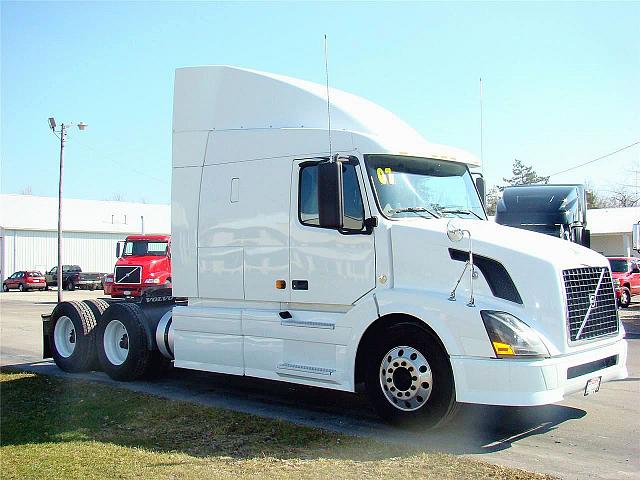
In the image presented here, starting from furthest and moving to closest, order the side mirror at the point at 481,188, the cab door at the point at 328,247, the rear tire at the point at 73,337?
the rear tire at the point at 73,337
the side mirror at the point at 481,188
the cab door at the point at 328,247

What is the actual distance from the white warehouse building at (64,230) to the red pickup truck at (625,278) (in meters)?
32.2

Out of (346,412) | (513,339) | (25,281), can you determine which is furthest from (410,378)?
(25,281)

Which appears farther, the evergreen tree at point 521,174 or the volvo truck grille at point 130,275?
the evergreen tree at point 521,174

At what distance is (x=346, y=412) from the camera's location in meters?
8.02

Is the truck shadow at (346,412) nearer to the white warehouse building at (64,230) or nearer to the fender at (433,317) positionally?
the fender at (433,317)

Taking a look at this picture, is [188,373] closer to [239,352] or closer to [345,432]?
[239,352]

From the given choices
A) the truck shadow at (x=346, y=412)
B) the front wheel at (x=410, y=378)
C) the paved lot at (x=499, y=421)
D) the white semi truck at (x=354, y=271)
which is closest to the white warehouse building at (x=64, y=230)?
the truck shadow at (x=346, y=412)

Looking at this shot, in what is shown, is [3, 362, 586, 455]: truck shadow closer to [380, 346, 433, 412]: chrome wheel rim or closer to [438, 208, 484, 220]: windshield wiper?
[380, 346, 433, 412]: chrome wheel rim

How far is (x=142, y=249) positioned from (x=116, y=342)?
1209 centimetres

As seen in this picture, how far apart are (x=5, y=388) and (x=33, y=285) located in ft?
123

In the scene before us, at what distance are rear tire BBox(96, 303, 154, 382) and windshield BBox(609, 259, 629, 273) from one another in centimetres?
2041

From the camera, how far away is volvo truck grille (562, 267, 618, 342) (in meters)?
6.62

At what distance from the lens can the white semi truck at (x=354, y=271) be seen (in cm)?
648

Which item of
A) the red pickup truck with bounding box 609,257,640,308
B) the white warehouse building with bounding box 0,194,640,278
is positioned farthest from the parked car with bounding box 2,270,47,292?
the red pickup truck with bounding box 609,257,640,308
